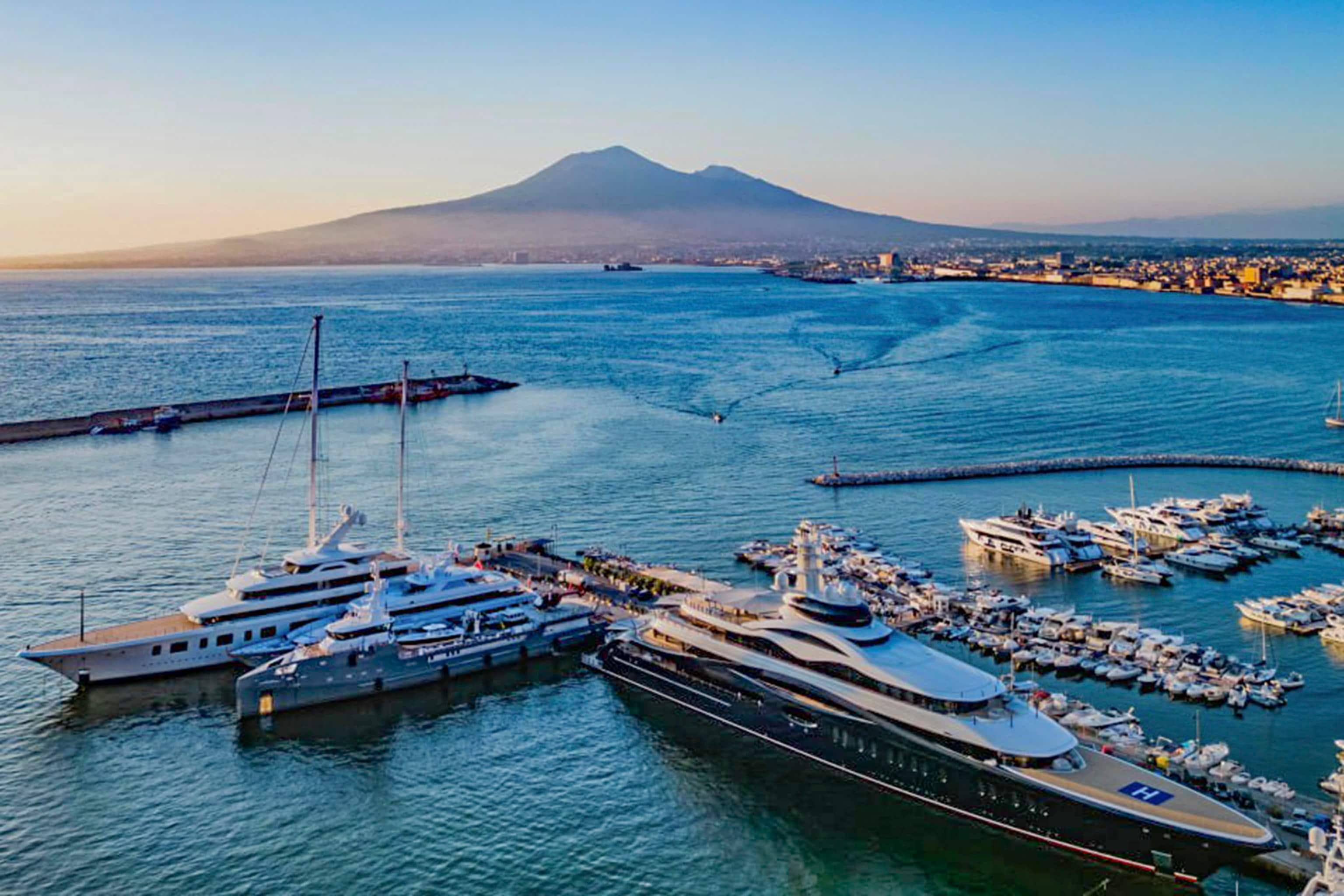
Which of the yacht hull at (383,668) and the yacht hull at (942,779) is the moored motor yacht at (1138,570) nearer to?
the yacht hull at (942,779)

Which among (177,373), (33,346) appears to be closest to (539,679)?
(177,373)

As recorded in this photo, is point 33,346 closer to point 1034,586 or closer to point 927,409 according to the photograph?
point 927,409

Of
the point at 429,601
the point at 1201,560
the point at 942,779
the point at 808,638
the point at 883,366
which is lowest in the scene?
the point at 942,779

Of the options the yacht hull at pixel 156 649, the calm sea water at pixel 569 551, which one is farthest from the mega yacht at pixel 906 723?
the yacht hull at pixel 156 649

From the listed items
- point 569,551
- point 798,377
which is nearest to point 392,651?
point 569,551

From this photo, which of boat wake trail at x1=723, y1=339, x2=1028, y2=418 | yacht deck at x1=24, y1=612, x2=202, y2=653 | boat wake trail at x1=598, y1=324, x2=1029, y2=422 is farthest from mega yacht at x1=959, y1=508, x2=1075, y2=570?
boat wake trail at x1=723, y1=339, x2=1028, y2=418

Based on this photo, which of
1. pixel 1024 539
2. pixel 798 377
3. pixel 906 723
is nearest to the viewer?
pixel 906 723

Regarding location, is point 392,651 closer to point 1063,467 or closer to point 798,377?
point 1063,467

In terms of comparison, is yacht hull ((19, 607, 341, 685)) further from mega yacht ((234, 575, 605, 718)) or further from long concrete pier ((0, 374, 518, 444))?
long concrete pier ((0, 374, 518, 444))
